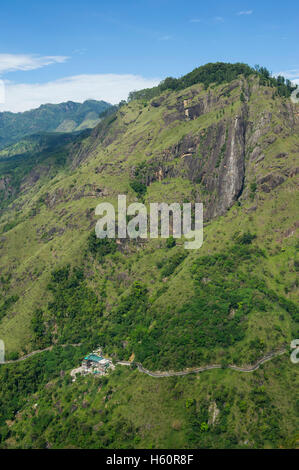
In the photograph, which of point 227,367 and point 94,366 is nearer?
point 227,367

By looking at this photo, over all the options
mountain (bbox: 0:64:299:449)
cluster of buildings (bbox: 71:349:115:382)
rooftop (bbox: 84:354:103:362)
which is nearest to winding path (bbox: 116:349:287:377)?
mountain (bbox: 0:64:299:449)

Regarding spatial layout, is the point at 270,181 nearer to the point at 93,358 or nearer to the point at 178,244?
the point at 178,244

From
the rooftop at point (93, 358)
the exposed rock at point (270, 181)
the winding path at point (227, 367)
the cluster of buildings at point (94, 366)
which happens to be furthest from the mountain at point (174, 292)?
the rooftop at point (93, 358)

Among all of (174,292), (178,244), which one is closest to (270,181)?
(178,244)

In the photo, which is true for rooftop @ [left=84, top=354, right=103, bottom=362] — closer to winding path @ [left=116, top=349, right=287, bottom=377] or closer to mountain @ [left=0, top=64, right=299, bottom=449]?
mountain @ [left=0, top=64, right=299, bottom=449]

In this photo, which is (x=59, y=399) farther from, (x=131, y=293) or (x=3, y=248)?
(x=3, y=248)
